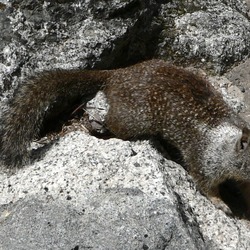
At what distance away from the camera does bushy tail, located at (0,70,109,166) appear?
3.82m

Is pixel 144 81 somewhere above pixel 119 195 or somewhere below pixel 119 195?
above

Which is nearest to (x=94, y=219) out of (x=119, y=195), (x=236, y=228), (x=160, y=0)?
(x=119, y=195)

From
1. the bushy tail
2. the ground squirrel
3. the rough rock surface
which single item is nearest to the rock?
the rough rock surface

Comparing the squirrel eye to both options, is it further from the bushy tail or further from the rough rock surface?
the bushy tail

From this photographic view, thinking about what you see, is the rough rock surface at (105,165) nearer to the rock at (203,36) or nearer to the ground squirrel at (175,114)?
the rock at (203,36)

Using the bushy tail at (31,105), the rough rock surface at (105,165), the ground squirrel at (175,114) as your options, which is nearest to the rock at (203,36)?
the rough rock surface at (105,165)

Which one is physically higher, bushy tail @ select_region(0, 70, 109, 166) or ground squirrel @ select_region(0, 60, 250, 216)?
ground squirrel @ select_region(0, 60, 250, 216)

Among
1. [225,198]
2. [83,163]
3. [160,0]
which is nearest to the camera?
[83,163]

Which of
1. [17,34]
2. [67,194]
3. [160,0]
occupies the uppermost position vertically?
[160,0]

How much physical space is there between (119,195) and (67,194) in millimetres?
305

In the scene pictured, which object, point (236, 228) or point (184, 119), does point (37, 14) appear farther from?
point (236, 228)

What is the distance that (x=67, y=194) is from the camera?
142 inches

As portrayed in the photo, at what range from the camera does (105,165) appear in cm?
378

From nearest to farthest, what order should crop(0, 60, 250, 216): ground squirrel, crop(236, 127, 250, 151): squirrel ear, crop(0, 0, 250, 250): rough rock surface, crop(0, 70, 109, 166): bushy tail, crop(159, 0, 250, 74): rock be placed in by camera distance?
crop(0, 0, 250, 250): rough rock surface < crop(0, 70, 109, 166): bushy tail < crop(236, 127, 250, 151): squirrel ear < crop(0, 60, 250, 216): ground squirrel < crop(159, 0, 250, 74): rock
